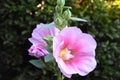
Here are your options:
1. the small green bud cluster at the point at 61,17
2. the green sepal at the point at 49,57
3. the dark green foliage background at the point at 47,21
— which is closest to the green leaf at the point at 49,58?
the green sepal at the point at 49,57

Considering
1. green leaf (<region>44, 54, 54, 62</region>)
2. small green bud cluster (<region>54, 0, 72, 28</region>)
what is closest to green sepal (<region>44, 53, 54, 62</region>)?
green leaf (<region>44, 54, 54, 62</region>)

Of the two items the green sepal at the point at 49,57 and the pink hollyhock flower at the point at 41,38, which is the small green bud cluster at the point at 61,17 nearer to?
the pink hollyhock flower at the point at 41,38

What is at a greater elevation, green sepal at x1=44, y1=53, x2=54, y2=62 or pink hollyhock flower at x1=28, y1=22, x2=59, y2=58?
pink hollyhock flower at x1=28, y1=22, x2=59, y2=58

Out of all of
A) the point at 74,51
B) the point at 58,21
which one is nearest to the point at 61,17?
the point at 58,21

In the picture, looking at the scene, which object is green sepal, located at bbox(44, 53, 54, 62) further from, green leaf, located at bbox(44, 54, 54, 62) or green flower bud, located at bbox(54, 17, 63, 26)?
green flower bud, located at bbox(54, 17, 63, 26)

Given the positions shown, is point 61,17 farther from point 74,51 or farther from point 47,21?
point 47,21


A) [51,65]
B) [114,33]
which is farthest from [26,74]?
[51,65]
